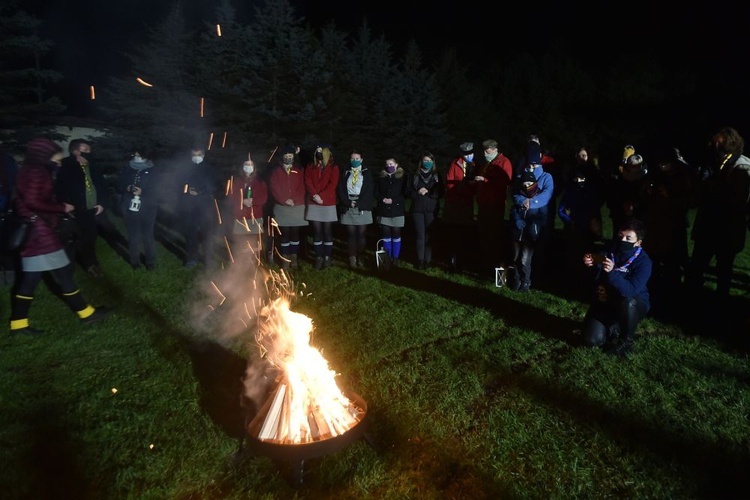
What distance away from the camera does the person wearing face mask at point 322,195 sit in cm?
A: 953

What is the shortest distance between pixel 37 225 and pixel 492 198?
6591mm

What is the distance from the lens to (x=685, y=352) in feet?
18.7

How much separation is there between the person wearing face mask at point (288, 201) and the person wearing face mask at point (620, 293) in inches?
222

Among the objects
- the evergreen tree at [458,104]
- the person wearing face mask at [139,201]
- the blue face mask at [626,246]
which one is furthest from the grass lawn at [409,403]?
the evergreen tree at [458,104]

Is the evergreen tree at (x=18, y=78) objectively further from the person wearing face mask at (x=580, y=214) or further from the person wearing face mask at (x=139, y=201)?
the person wearing face mask at (x=580, y=214)

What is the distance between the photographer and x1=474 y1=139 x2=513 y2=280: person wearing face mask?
27.9ft

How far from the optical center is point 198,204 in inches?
377

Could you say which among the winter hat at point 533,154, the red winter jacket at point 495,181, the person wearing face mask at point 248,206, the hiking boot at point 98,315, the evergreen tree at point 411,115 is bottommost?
the hiking boot at point 98,315

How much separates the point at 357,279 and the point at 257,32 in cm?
1705

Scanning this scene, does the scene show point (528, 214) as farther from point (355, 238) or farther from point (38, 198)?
point (38, 198)

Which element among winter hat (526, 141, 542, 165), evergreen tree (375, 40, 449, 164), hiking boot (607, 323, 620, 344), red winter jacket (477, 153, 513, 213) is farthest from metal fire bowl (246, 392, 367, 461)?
evergreen tree (375, 40, 449, 164)

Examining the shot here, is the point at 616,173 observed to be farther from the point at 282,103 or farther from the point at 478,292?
the point at 282,103

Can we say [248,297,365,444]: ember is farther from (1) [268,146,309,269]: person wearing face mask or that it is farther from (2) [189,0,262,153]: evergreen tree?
(2) [189,0,262,153]: evergreen tree

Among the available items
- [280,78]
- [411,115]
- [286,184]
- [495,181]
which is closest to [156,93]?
[280,78]
